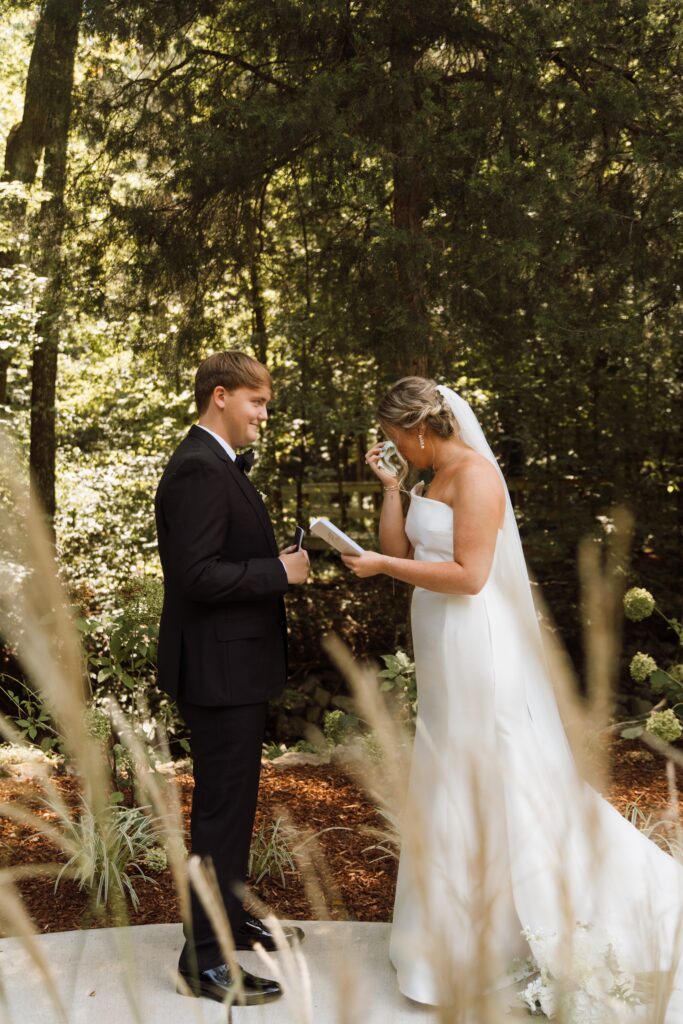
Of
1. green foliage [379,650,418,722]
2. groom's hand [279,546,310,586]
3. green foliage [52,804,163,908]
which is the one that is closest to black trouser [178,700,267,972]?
groom's hand [279,546,310,586]

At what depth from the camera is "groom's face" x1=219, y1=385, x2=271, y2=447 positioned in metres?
3.11

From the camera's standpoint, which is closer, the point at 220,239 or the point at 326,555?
the point at 220,239

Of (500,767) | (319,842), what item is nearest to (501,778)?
(500,767)

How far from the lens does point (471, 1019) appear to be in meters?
1.07

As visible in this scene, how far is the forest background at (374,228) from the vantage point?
5.64m

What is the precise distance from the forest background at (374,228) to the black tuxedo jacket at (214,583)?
1.60m

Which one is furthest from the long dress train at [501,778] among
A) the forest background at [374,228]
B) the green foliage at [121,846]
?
the forest background at [374,228]

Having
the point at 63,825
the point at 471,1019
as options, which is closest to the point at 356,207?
the point at 63,825

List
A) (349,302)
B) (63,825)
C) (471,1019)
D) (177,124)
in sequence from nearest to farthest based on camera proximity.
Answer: (471,1019), (63,825), (177,124), (349,302)

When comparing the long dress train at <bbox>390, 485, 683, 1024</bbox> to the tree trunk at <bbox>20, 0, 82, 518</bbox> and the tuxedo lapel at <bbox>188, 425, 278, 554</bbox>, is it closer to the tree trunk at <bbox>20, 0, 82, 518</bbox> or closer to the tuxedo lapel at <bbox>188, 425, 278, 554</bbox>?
the tuxedo lapel at <bbox>188, 425, 278, 554</bbox>

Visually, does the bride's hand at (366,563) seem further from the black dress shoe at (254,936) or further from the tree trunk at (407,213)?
the tree trunk at (407,213)

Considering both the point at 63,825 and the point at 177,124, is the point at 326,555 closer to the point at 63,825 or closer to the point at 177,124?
the point at 177,124

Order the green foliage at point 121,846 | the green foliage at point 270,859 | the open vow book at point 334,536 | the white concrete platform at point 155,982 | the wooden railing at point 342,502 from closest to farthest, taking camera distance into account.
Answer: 1. the white concrete platform at point 155,982
2. the open vow book at point 334,536
3. the green foliage at point 121,846
4. the green foliage at point 270,859
5. the wooden railing at point 342,502

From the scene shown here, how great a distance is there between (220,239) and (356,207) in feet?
3.38
